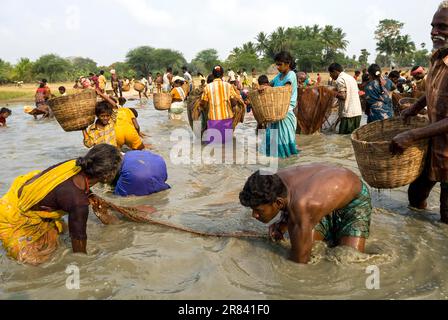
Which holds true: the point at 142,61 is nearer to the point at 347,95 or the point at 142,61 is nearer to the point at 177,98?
the point at 177,98

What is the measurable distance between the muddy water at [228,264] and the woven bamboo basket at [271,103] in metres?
1.54

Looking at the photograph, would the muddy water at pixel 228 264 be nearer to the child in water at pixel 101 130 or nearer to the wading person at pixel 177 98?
the child in water at pixel 101 130

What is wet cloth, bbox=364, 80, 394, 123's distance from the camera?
22.3 ft

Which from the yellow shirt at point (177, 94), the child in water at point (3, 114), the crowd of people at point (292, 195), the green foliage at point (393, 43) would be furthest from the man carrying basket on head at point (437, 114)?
the green foliage at point (393, 43)

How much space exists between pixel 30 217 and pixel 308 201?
6.86 ft

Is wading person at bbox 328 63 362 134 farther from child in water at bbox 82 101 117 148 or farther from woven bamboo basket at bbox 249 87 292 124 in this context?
child in water at bbox 82 101 117 148

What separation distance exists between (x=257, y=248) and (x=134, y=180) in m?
1.94

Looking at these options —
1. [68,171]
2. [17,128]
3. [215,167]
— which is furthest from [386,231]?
[17,128]

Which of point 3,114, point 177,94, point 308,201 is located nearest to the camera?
point 308,201

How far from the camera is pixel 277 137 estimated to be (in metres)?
6.11

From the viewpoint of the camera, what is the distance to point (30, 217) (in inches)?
120

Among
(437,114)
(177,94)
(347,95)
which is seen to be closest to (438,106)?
(437,114)

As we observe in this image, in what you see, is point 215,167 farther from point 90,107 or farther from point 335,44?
point 335,44

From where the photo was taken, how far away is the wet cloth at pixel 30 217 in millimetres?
2898
